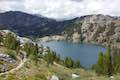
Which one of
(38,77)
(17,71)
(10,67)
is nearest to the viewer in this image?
(38,77)

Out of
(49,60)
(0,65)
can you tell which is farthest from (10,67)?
(49,60)

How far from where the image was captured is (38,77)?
6506cm

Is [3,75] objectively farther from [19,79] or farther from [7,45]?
[7,45]

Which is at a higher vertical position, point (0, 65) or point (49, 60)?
point (0, 65)

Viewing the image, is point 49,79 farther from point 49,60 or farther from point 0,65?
point 49,60

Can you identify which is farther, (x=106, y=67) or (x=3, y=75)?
(x=106, y=67)

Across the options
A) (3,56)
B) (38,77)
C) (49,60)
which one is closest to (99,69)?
(49,60)

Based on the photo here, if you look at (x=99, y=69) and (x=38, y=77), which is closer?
(x=38, y=77)

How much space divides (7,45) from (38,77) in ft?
314

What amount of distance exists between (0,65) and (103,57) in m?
87.8

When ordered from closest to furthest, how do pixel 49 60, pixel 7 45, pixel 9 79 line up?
pixel 9 79 < pixel 7 45 < pixel 49 60

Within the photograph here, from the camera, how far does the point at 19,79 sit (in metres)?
61.8

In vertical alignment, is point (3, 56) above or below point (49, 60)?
above

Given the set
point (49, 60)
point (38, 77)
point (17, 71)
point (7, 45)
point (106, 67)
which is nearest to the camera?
point (38, 77)
